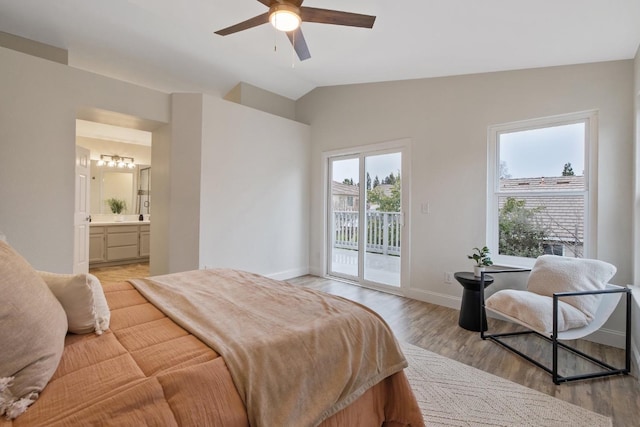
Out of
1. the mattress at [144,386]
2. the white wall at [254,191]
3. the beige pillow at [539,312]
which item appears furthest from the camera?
the white wall at [254,191]

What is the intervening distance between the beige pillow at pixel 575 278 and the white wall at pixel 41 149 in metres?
4.62

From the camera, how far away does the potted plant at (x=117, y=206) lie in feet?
20.6

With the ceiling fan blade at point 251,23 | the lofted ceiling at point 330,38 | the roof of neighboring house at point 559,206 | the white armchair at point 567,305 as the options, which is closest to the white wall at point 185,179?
the lofted ceiling at point 330,38

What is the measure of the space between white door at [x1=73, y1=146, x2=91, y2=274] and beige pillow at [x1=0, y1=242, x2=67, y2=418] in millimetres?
3666

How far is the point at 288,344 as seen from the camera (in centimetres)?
117

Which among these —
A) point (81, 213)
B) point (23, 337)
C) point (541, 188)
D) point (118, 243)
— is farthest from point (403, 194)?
point (118, 243)

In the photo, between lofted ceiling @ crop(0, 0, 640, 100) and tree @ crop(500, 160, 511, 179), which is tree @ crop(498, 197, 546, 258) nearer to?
tree @ crop(500, 160, 511, 179)

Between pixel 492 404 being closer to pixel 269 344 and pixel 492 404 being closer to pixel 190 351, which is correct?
pixel 269 344

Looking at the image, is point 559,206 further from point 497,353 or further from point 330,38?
point 330,38

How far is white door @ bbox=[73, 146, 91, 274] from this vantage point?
13.1ft

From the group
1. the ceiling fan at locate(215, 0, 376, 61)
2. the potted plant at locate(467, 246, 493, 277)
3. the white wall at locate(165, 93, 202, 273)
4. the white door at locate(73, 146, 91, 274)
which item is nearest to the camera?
the ceiling fan at locate(215, 0, 376, 61)

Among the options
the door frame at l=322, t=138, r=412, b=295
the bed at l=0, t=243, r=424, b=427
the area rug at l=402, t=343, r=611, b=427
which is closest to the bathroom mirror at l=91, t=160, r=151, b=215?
the door frame at l=322, t=138, r=412, b=295

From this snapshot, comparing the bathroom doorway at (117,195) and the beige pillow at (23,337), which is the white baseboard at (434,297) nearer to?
the beige pillow at (23,337)

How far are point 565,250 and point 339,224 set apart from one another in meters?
2.89
